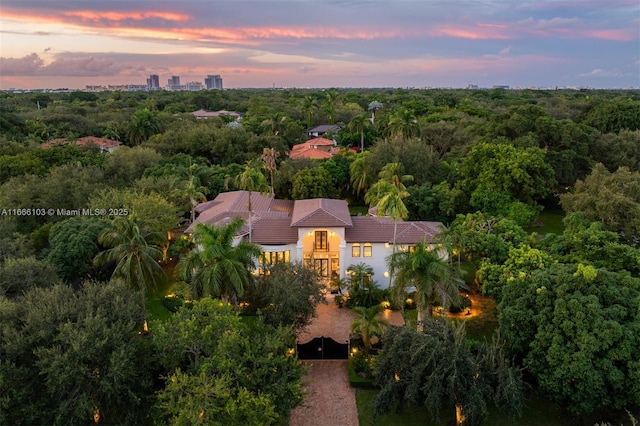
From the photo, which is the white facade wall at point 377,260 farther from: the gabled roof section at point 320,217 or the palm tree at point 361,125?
the palm tree at point 361,125

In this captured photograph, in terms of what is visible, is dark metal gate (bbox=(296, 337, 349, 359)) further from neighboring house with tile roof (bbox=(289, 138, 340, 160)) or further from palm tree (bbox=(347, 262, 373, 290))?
Answer: neighboring house with tile roof (bbox=(289, 138, 340, 160))

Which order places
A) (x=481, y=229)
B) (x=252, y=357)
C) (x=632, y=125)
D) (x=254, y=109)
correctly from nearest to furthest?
(x=252, y=357) < (x=481, y=229) < (x=632, y=125) < (x=254, y=109)

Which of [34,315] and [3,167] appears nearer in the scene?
[34,315]

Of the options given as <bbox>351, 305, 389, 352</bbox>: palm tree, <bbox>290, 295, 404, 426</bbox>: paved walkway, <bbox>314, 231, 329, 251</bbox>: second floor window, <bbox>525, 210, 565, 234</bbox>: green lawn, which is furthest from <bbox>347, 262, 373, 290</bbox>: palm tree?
<bbox>525, 210, 565, 234</bbox>: green lawn

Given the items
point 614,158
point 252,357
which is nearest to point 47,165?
point 252,357

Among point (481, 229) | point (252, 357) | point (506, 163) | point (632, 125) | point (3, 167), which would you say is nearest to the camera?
point (252, 357)

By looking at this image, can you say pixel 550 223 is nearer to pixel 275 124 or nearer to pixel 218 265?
pixel 218 265

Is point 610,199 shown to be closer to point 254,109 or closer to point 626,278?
point 626,278
